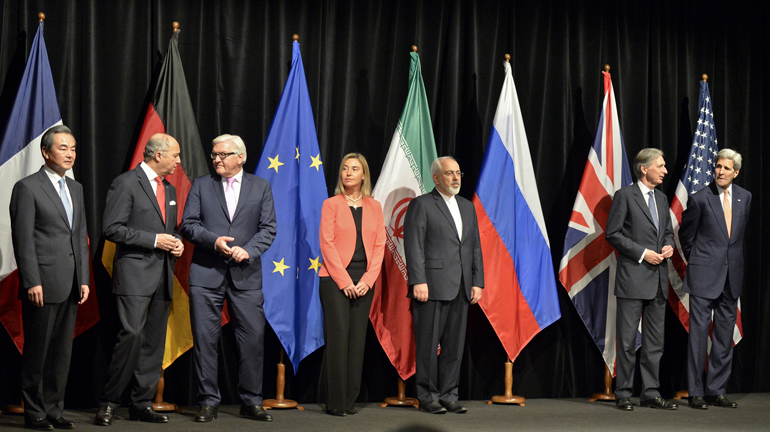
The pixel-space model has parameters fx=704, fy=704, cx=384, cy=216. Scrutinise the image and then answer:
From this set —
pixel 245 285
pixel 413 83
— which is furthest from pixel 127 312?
pixel 413 83

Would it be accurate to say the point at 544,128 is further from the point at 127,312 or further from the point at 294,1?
the point at 127,312

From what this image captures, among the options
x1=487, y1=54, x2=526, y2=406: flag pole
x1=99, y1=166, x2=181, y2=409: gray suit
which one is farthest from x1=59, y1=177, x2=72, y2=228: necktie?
x1=487, y1=54, x2=526, y2=406: flag pole

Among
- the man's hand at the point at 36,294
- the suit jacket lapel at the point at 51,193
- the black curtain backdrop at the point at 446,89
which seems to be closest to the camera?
the man's hand at the point at 36,294

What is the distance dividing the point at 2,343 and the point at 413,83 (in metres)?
3.22

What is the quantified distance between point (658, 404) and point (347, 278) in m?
2.32

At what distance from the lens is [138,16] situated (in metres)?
4.83

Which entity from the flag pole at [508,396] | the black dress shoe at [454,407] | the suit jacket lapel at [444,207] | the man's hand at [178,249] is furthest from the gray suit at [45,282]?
the flag pole at [508,396]

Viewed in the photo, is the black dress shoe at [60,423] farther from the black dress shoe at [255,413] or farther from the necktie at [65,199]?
the necktie at [65,199]

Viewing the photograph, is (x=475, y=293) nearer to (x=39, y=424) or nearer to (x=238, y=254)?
(x=238, y=254)

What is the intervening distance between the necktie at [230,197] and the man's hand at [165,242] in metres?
0.37

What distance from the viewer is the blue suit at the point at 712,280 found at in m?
4.88

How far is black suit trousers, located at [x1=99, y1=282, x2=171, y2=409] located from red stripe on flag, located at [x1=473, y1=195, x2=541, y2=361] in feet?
7.06

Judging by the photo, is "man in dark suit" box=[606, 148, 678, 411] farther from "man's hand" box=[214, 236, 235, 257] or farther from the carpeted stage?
"man's hand" box=[214, 236, 235, 257]

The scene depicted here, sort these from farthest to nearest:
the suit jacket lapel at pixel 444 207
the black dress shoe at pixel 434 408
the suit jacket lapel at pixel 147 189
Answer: the suit jacket lapel at pixel 444 207 < the black dress shoe at pixel 434 408 < the suit jacket lapel at pixel 147 189
